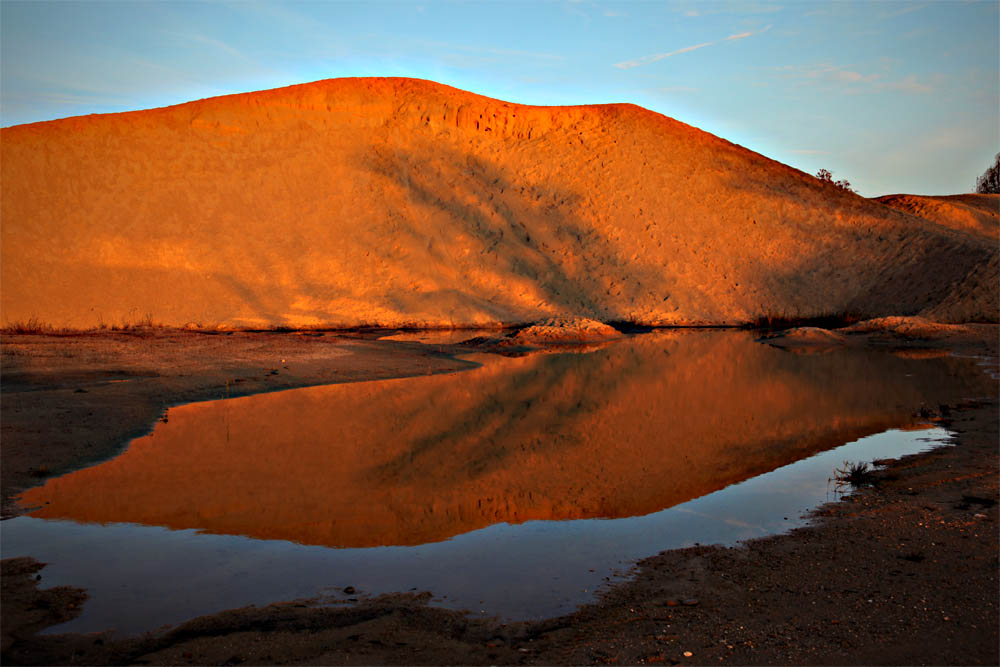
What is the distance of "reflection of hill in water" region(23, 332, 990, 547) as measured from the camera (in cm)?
714

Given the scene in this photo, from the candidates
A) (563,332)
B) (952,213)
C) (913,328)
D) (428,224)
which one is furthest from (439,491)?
(952,213)

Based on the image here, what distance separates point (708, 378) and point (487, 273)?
69.1 feet

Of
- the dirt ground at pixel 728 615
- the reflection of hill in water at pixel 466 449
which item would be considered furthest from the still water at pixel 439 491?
the dirt ground at pixel 728 615

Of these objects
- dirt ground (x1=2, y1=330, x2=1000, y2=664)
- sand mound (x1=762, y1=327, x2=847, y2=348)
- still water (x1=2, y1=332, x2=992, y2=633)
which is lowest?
dirt ground (x1=2, y1=330, x2=1000, y2=664)

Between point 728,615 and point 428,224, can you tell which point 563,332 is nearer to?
point 428,224

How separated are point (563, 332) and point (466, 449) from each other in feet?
59.1

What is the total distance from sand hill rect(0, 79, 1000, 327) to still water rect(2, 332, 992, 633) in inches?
806

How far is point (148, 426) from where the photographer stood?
1084 cm

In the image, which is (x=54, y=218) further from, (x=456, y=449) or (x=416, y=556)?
(x=416, y=556)

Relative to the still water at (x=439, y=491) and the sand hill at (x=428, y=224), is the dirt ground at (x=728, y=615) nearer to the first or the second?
the still water at (x=439, y=491)

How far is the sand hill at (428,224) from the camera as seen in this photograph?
3350cm

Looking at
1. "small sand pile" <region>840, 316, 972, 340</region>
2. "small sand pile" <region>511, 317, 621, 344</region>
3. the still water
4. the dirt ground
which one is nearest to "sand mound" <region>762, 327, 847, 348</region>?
"small sand pile" <region>840, 316, 972, 340</region>

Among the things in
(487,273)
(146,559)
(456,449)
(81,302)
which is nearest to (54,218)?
(81,302)

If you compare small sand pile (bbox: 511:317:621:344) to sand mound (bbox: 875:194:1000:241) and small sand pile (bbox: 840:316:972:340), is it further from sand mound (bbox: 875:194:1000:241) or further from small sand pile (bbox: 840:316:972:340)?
sand mound (bbox: 875:194:1000:241)
